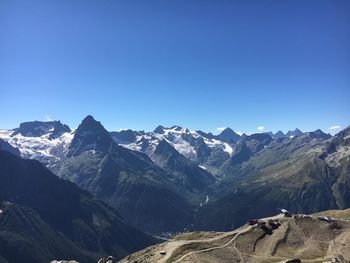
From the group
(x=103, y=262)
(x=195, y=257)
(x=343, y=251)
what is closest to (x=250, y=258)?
(x=195, y=257)

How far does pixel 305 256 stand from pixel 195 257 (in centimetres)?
4949

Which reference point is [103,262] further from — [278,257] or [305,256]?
[305,256]

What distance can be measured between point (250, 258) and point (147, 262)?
4490cm

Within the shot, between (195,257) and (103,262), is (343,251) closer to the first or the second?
(195,257)

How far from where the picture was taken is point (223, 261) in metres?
191

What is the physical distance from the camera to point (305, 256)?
654 ft

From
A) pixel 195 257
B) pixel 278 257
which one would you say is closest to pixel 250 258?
pixel 278 257

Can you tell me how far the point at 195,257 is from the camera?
191125 millimetres

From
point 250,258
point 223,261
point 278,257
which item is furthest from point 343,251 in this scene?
point 223,261

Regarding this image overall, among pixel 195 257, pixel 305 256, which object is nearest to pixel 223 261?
pixel 195 257

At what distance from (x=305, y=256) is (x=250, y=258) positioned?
2488 centimetres

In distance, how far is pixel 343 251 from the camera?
198125 mm

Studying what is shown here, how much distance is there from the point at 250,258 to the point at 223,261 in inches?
520

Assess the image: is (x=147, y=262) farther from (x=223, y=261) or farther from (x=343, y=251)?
(x=343, y=251)
